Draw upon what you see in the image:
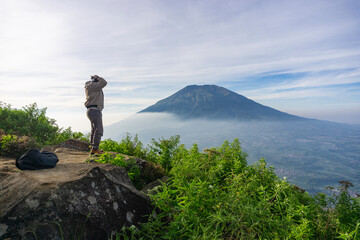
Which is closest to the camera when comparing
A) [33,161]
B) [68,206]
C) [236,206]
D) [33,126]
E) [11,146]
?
[68,206]

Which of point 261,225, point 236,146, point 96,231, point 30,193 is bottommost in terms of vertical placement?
point 96,231

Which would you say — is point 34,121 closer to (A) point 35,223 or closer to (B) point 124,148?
(B) point 124,148

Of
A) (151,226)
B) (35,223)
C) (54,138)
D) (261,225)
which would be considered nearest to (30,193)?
(35,223)

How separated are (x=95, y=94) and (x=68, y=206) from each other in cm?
660

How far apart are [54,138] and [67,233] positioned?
11.5 m

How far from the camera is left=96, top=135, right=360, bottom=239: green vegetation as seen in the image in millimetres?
3037

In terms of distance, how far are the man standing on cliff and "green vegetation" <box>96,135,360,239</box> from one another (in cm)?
534

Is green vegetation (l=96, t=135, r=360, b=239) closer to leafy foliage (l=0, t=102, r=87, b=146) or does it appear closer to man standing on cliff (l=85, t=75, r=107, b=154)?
man standing on cliff (l=85, t=75, r=107, b=154)

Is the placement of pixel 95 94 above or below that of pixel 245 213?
above

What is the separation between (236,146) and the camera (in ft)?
20.7

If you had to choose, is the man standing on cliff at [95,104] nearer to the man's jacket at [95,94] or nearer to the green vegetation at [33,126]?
the man's jacket at [95,94]

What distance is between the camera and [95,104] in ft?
29.1

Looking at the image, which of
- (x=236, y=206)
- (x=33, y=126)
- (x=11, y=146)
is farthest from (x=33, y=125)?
(x=236, y=206)

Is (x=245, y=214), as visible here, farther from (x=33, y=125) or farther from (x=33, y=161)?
(x=33, y=125)
